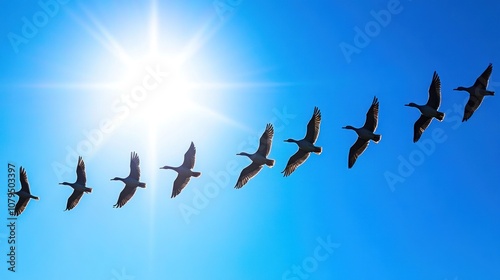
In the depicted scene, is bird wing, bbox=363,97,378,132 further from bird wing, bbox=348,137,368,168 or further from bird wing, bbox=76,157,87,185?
bird wing, bbox=76,157,87,185

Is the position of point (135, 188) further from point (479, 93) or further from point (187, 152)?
point (479, 93)

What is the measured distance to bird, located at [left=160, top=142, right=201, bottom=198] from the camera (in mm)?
48250

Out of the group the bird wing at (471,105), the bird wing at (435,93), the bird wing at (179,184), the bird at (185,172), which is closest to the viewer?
the bird wing at (435,93)

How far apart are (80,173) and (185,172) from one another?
354 inches

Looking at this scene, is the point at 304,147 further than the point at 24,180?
No

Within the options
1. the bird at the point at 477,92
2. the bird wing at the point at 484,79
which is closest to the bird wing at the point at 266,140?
the bird at the point at 477,92

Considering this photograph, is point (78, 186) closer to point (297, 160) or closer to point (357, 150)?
point (297, 160)

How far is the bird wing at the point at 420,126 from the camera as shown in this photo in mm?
46594

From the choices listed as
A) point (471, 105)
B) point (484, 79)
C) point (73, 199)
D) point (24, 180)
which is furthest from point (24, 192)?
point (484, 79)

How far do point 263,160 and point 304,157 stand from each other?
324 centimetres

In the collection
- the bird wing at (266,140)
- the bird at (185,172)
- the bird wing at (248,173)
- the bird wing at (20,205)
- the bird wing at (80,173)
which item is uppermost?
the bird wing at (20,205)

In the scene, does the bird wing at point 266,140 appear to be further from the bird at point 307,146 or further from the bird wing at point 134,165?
the bird wing at point 134,165

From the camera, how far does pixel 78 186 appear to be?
50.3 m

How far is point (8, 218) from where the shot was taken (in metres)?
52.0
